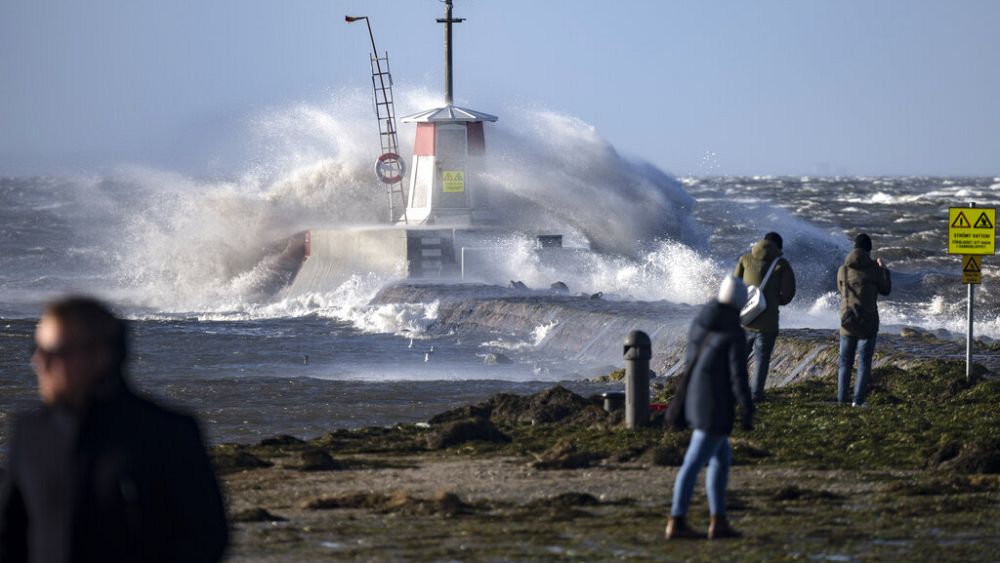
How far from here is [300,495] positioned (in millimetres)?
9992

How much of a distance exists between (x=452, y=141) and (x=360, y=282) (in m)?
4.23

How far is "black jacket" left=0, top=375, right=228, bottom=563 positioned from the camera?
3.52 metres

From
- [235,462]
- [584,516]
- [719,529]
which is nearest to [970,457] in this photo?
[584,516]

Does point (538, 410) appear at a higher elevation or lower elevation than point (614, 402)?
lower

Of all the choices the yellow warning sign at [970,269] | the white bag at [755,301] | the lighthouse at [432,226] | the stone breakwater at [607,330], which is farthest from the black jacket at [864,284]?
the lighthouse at [432,226]

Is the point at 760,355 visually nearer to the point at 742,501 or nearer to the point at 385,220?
the point at 742,501

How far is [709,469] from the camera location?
786cm

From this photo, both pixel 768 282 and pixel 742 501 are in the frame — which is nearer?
pixel 742 501

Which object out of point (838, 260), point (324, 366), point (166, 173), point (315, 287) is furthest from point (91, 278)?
point (324, 366)

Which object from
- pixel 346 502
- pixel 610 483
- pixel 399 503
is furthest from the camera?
pixel 610 483

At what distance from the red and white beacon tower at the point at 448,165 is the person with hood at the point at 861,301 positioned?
23.3 meters

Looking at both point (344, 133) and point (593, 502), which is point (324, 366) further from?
point (344, 133)

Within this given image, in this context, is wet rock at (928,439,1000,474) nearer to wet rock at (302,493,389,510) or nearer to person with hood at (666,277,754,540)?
person with hood at (666,277,754,540)

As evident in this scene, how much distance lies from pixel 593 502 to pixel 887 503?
1.69 m
